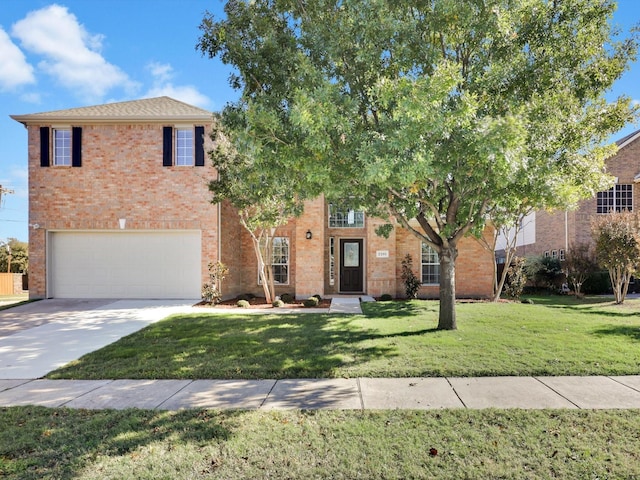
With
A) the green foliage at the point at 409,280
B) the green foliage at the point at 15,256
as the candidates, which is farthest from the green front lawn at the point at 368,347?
the green foliage at the point at 15,256

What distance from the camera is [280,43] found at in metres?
7.89

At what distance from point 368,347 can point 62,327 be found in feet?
25.3

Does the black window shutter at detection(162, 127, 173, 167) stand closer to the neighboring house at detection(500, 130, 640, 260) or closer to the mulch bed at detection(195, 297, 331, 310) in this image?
the mulch bed at detection(195, 297, 331, 310)

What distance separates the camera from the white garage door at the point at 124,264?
14305mm

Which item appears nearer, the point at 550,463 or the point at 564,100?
the point at 550,463

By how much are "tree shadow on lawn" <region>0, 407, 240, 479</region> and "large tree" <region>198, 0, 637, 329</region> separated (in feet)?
12.1

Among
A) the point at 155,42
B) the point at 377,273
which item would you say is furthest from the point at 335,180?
the point at 377,273

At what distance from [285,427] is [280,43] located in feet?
23.3

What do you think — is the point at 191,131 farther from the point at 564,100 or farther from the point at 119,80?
the point at 564,100

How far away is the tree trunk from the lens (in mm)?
8734

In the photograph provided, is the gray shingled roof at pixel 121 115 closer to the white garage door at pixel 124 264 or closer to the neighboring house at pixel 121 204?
the neighboring house at pixel 121 204

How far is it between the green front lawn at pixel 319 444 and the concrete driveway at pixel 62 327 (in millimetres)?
2763

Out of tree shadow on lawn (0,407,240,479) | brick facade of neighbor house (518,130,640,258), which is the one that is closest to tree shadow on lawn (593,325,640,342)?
tree shadow on lawn (0,407,240,479)

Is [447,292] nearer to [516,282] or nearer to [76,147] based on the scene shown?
[516,282]
